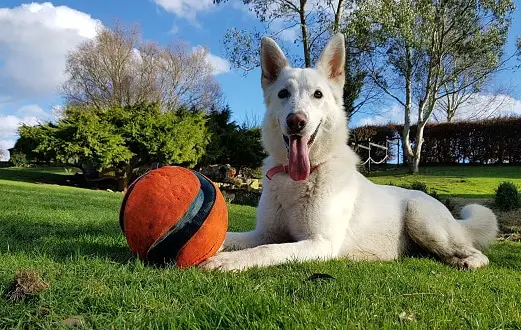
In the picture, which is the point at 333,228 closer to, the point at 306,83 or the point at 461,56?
the point at 306,83

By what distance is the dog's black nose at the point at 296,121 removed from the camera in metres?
3.55

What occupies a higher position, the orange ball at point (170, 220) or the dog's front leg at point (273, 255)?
the orange ball at point (170, 220)

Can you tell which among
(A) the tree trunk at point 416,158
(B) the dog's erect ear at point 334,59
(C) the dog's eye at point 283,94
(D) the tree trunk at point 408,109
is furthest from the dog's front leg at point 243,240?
(D) the tree trunk at point 408,109

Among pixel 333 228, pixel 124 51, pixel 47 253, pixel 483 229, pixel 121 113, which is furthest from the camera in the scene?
pixel 124 51

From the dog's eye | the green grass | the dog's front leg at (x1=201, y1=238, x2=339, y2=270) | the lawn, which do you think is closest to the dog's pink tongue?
the dog's eye

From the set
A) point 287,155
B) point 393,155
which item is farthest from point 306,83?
point 393,155

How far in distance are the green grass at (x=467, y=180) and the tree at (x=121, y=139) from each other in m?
9.14

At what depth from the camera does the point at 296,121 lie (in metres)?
3.56

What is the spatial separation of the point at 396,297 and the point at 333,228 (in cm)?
146

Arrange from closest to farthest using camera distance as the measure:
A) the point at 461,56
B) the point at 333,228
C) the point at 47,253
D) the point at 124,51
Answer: the point at 47,253, the point at 333,228, the point at 461,56, the point at 124,51

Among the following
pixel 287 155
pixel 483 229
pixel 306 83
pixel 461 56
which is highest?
pixel 461 56

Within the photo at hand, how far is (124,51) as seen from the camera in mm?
37688

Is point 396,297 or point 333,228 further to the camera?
point 333,228

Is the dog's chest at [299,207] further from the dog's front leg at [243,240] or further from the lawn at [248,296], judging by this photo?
the lawn at [248,296]
